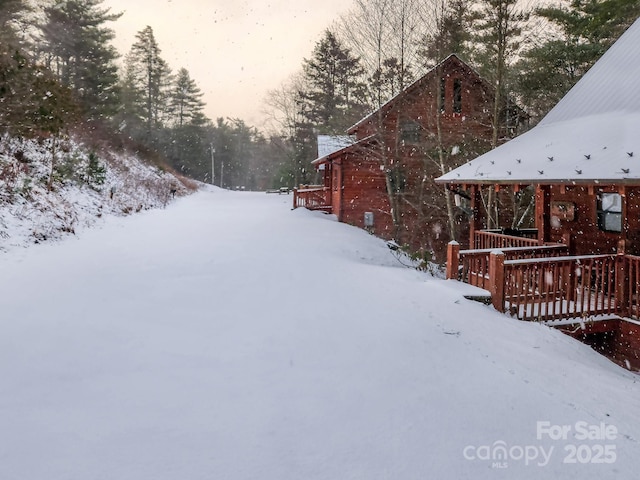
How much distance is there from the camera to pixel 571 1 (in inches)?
946

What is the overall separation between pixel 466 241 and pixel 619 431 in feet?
64.3

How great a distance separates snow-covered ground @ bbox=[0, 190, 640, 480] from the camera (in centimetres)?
316

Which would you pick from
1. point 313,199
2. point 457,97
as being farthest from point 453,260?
point 313,199

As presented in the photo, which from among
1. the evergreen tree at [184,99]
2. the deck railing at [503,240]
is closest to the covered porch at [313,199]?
the deck railing at [503,240]

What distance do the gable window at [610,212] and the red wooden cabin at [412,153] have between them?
410 inches

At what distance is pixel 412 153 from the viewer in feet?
71.7

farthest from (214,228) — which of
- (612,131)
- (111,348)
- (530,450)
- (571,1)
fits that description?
(571,1)

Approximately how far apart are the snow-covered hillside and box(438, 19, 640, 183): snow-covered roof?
10.6 m

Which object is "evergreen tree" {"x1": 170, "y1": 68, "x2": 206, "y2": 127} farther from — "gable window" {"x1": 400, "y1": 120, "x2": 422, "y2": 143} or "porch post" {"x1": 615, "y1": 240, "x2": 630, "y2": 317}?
"porch post" {"x1": 615, "y1": 240, "x2": 630, "y2": 317}

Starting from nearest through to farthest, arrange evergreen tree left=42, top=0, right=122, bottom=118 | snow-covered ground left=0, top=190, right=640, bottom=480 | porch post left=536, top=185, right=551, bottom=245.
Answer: snow-covered ground left=0, top=190, right=640, bottom=480
porch post left=536, top=185, right=551, bottom=245
evergreen tree left=42, top=0, right=122, bottom=118

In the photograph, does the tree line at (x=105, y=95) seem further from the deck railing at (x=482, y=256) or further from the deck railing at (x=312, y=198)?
the deck railing at (x=312, y=198)

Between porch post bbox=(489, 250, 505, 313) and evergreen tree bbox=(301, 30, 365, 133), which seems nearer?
porch post bbox=(489, 250, 505, 313)

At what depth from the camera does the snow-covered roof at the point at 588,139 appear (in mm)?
8109

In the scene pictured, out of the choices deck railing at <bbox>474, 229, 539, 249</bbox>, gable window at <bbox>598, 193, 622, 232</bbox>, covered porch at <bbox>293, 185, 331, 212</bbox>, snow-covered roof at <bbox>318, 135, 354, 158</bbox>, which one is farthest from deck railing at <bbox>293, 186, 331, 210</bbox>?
gable window at <bbox>598, 193, 622, 232</bbox>
